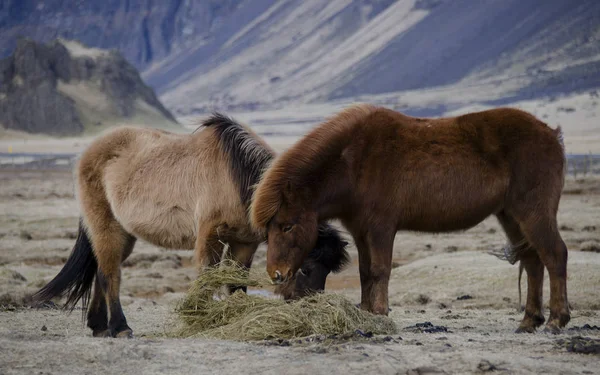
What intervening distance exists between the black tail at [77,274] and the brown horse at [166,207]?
1 cm

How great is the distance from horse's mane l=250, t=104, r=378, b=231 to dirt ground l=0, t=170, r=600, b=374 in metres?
1.43

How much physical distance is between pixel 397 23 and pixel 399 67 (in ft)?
72.8

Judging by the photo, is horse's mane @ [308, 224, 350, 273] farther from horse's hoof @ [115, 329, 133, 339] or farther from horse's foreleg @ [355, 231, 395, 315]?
horse's hoof @ [115, 329, 133, 339]

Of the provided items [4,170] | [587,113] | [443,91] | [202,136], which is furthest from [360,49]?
[202,136]

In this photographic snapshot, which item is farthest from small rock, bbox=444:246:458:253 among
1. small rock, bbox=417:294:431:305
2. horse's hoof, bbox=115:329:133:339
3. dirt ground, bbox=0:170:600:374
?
horse's hoof, bbox=115:329:133:339

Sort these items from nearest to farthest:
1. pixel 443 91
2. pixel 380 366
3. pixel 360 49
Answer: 1. pixel 380 366
2. pixel 443 91
3. pixel 360 49

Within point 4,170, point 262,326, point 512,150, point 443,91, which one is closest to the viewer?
point 262,326

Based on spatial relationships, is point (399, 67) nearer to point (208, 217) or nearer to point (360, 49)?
point (360, 49)

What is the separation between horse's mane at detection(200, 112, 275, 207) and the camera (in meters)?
→ 9.89

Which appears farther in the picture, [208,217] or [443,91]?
[443,91]

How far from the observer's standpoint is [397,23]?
189750 millimetres

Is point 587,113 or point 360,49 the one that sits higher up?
point 360,49

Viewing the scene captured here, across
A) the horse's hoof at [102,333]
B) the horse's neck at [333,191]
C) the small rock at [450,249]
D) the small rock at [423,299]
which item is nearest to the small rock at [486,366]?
the horse's neck at [333,191]

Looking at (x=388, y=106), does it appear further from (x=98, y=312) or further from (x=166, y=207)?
(x=166, y=207)
